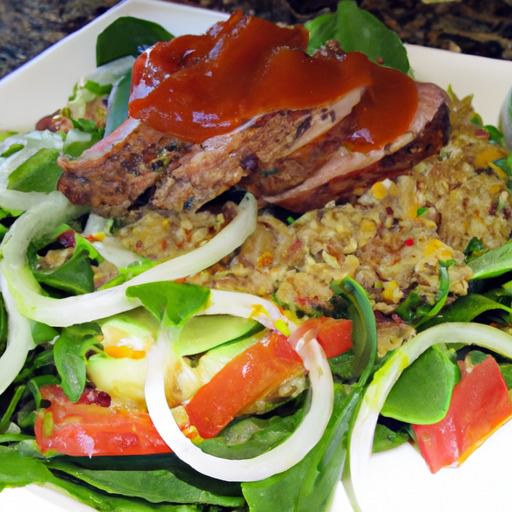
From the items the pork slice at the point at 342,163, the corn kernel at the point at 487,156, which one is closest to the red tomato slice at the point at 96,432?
the pork slice at the point at 342,163

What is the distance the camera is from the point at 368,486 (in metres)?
1.91

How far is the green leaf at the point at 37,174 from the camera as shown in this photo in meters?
2.59

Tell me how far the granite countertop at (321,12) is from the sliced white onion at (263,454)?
2.43 meters

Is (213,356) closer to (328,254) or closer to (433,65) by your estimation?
(328,254)

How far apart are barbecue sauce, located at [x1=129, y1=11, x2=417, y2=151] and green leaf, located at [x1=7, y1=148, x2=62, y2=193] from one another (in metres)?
0.72

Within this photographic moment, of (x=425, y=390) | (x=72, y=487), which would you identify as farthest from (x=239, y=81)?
(x=72, y=487)

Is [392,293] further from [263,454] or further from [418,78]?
[418,78]

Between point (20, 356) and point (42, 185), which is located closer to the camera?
point (20, 356)

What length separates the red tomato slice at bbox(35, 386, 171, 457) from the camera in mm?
2059

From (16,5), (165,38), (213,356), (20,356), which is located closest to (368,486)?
(213,356)

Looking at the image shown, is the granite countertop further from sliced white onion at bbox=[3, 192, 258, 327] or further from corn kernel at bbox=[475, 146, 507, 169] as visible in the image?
sliced white onion at bbox=[3, 192, 258, 327]

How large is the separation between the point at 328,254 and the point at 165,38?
5.81 ft

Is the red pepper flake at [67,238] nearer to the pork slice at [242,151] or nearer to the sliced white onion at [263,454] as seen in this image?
the pork slice at [242,151]

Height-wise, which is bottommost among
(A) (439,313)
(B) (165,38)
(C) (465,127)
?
(A) (439,313)
